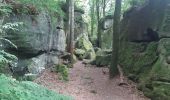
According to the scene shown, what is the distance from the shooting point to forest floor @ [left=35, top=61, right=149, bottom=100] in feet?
→ 41.4

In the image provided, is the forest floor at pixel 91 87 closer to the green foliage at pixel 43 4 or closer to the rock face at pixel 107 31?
the green foliage at pixel 43 4

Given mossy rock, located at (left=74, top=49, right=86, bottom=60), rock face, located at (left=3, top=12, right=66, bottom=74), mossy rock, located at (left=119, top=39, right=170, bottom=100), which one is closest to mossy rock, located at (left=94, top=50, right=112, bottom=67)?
mossy rock, located at (left=119, top=39, right=170, bottom=100)

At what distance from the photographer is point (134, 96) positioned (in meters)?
12.8

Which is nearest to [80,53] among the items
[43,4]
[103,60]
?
[103,60]

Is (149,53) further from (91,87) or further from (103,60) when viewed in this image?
(103,60)

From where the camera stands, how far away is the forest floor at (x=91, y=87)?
12.6 metres

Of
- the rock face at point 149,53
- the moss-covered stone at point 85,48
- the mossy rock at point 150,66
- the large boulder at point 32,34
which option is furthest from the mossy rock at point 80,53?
the large boulder at point 32,34

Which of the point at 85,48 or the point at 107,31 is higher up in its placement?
the point at 107,31

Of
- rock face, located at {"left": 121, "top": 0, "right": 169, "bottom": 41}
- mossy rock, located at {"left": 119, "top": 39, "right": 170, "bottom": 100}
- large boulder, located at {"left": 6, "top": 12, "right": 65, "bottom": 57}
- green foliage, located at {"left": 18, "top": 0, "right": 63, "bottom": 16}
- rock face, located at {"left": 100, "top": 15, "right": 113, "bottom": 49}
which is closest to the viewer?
mossy rock, located at {"left": 119, "top": 39, "right": 170, "bottom": 100}

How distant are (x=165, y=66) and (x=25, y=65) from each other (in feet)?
20.9

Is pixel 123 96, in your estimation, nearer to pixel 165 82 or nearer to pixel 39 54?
pixel 165 82

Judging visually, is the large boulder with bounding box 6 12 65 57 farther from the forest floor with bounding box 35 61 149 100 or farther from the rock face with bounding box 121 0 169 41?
the rock face with bounding box 121 0 169 41

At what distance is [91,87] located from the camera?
1445 centimetres

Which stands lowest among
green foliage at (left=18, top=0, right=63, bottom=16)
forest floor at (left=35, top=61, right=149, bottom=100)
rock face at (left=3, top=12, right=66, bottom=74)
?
forest floor at (left=35, top=61, right=149, bottom=100)
